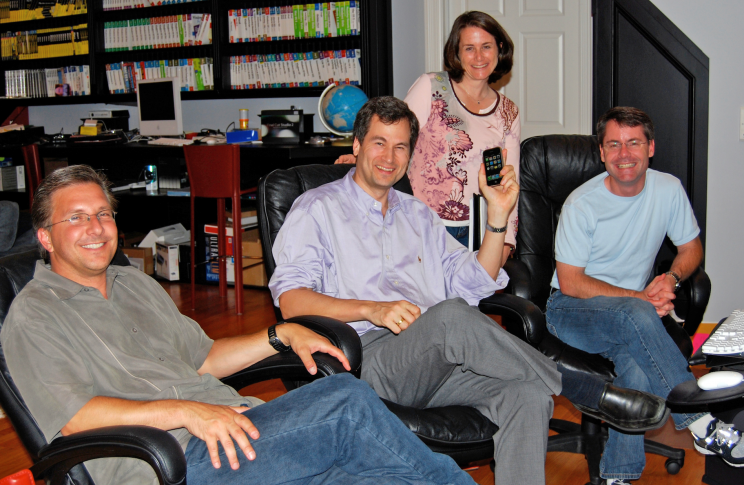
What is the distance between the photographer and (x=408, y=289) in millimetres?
1875

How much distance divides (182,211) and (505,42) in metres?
3.29

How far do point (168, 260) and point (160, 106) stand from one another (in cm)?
129

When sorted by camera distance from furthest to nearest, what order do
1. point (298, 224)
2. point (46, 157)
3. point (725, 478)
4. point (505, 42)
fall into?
point (46, 157), point (505, 42), point (725, 478), point (298, 224)

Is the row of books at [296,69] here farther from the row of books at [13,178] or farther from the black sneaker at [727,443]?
the black sneaker at [727,443]

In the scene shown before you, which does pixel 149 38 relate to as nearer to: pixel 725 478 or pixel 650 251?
pixel 650 251

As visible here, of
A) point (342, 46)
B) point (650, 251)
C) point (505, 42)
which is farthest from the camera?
point (342, 46)

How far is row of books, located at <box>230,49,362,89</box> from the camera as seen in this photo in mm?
4828

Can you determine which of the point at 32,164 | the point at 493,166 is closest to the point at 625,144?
the point at 493,166

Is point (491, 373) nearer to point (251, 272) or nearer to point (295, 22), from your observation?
point (251, 272)

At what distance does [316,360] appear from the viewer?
4.87 ft

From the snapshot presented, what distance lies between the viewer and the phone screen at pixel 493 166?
186 centimetres

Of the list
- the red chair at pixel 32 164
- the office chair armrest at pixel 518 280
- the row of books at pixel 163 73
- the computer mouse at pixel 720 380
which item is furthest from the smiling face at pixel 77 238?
the row of books at pixel 163 73

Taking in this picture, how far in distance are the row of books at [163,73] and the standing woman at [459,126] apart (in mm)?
3346

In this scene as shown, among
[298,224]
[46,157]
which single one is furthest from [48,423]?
[46,157]
